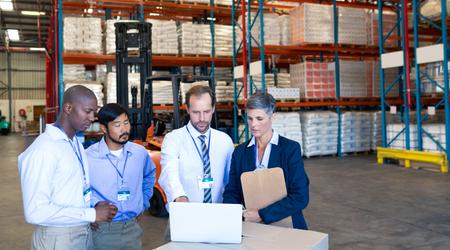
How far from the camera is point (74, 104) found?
2.16 meters

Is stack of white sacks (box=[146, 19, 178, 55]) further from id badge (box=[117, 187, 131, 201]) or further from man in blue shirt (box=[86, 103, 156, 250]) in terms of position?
id badge (box=[117, 187, 131, 201])

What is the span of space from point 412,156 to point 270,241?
28.9 feet

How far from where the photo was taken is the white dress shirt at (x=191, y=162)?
2.67 m

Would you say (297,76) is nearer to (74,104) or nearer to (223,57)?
(223,57)

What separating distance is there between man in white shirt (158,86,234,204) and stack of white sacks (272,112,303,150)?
9.08 m

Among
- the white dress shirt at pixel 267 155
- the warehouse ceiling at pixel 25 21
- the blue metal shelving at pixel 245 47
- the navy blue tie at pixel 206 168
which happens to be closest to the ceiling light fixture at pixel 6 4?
the warehouse ceiling at pixel 25 21

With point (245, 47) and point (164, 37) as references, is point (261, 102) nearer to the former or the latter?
point (245, 47)

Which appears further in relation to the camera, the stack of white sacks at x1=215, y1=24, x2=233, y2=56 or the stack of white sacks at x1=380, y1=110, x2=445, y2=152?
the stack of white sacks at x1=215, y1=24, x2=233, y2=56

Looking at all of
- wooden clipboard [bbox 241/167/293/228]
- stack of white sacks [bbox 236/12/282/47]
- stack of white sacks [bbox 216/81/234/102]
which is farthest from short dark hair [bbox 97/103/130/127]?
stack of white sacks [bbox 216/81/234/102]

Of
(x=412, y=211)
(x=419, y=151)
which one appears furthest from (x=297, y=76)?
(x=412, y=211)

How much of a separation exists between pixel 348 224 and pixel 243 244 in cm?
384

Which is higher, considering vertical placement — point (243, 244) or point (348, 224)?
point (243, 244)

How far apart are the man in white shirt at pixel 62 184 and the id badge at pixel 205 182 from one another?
0.59 m

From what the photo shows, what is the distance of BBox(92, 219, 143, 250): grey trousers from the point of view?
2541 mm
